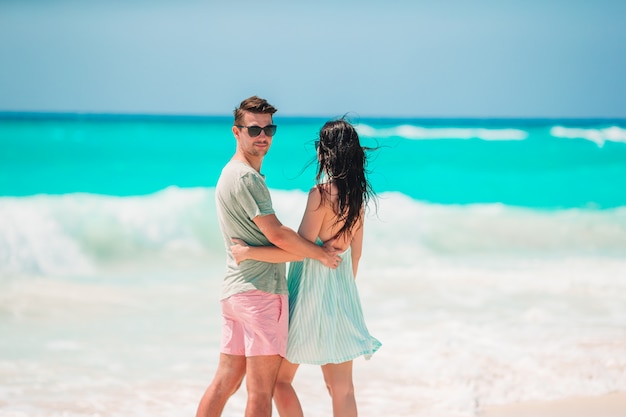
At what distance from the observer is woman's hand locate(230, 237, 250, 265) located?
10.2 ft

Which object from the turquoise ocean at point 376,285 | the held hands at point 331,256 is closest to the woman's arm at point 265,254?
the held hands at point 331,256

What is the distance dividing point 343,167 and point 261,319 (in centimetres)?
65

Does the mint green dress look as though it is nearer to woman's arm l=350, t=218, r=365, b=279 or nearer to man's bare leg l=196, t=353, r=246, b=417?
woman's arm l=350, t=218, r=365, b=279

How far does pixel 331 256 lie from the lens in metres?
3.13

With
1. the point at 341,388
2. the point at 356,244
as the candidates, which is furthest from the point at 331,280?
the point at 341,388

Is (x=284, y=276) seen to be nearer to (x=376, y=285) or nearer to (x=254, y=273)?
(x=254, y=273)

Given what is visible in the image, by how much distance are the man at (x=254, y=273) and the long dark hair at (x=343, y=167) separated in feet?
0.56

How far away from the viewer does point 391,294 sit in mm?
7500

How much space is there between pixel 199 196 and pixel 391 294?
21.7 ft

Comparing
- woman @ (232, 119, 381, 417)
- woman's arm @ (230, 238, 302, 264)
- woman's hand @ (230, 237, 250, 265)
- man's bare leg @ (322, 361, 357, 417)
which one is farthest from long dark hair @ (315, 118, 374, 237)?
man's bare leg @ (322, 361, 357, 417)

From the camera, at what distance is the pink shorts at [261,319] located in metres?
3.07

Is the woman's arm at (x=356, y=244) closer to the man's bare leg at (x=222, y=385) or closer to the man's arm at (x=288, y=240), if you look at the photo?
the man's arm at (x=288, y=240)

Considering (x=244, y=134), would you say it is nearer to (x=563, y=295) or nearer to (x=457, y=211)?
(x=563, y=295)

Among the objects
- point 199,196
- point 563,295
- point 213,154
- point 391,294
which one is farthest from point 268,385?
point 213,154
